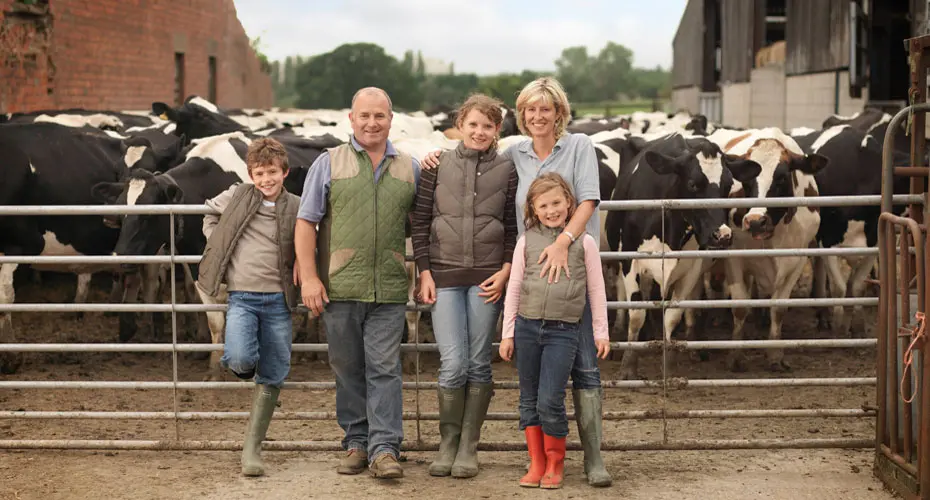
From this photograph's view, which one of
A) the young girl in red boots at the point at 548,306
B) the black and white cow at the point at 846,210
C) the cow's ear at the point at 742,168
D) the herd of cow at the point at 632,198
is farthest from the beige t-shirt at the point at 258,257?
the black and white cow at the point at 846,210

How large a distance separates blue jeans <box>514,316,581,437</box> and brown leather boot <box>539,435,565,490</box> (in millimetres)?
82

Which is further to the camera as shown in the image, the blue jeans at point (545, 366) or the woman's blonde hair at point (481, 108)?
the woman's blonde hair at point (481, 108)

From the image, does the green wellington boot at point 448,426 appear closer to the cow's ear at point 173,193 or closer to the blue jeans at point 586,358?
the blue jeans at point 586,358

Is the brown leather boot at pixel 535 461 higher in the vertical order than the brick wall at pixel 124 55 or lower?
lower

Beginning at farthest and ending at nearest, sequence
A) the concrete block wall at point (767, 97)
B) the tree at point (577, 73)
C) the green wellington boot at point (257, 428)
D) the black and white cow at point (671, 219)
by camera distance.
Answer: the tree at point (577, 73), the concrete block wall at point (767, 97), the black and white cow at point (671, 219), the green wellington boot at point (257, 428)

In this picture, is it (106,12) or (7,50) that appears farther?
(106,12)

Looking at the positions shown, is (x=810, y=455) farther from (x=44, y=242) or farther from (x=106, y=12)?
(x=106, y=12)

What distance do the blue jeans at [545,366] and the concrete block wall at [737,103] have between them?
76.9 feet

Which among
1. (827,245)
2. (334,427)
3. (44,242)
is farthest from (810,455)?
(44,242)

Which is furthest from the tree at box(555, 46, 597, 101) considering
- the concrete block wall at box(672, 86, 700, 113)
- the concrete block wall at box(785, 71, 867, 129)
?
the concrete block wall at box(785, 71, 867, 129)

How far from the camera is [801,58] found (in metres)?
23.7

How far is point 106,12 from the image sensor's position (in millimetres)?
23000

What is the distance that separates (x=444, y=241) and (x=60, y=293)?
798 centimetres

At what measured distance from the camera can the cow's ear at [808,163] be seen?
1011 cm
